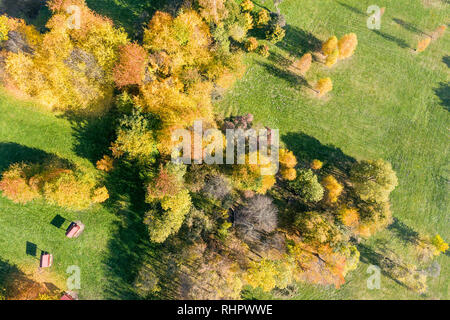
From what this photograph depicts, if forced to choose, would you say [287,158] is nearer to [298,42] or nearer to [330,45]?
[330,45]

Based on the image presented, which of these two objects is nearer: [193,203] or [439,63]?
[193,203]

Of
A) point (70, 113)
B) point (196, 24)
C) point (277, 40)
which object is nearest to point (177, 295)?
point (70, 113)

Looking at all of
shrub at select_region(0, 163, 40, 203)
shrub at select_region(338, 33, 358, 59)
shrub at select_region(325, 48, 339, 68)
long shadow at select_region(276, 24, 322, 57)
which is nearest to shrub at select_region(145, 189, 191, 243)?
shrub at select_region(0, 163, 40, 203)

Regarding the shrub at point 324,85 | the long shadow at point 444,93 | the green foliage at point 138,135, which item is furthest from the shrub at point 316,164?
the long shadow at point 444,93

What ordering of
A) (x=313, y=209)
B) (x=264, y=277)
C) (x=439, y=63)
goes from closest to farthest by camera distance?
(x=264, y=277) < (x=313, y=209) < (x=439, y=63)

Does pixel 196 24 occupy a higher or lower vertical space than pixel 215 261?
higher
